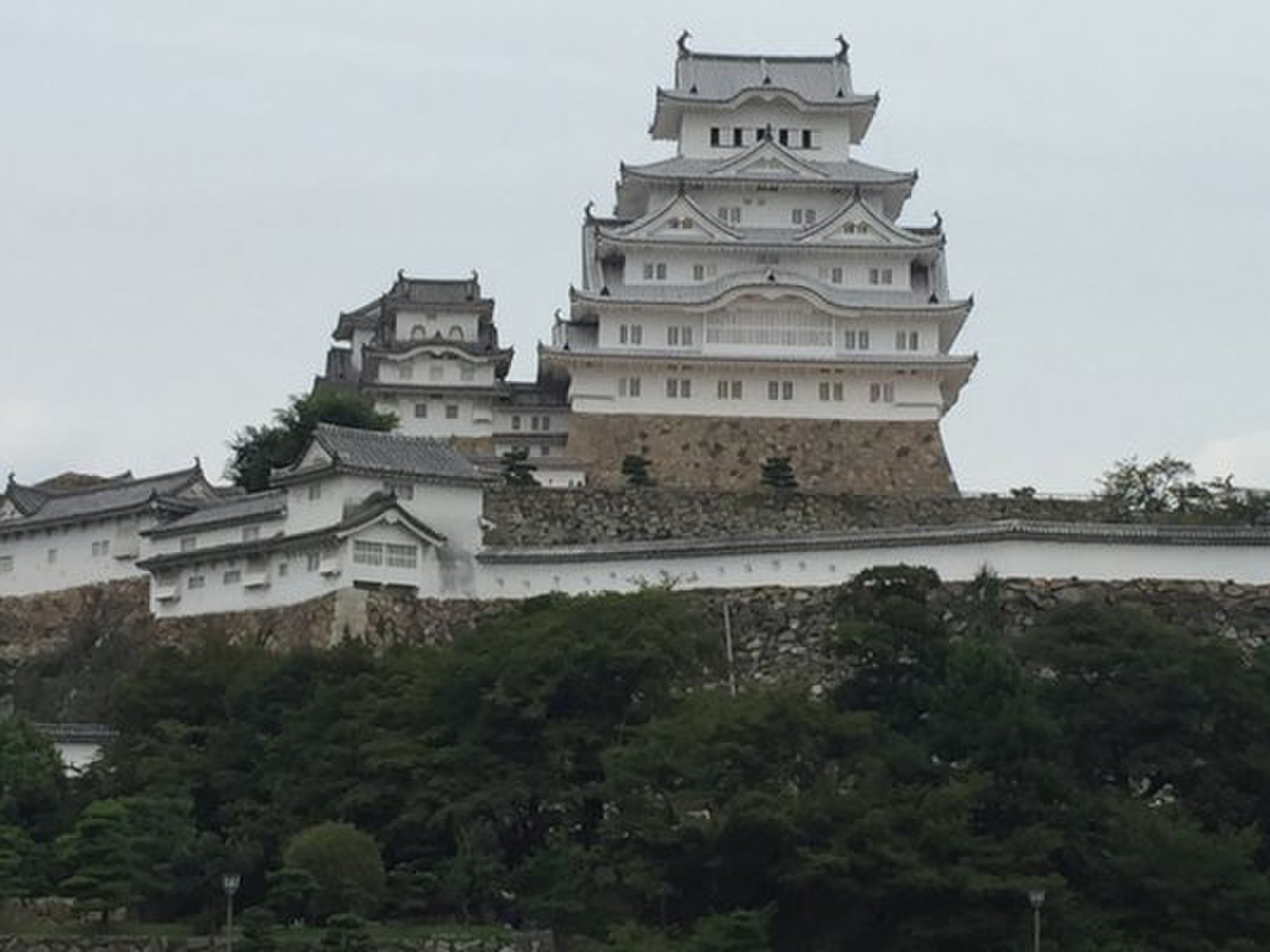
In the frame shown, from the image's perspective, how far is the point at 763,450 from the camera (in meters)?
50.4

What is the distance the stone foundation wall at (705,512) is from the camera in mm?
44500

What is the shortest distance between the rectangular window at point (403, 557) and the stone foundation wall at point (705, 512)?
279 centimetres

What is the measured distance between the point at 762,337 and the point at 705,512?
22.2 feet

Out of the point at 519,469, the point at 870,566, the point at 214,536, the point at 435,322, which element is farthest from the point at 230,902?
the point at 435,322

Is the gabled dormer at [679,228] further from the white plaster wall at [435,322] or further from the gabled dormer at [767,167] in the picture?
the white plaster wall at [435,322]

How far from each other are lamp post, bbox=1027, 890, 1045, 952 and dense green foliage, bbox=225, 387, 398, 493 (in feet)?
68.6

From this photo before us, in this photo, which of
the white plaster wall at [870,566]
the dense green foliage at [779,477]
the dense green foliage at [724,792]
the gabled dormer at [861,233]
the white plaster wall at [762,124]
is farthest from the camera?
the white plaster wall at [762,124]

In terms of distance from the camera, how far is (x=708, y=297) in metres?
51.3

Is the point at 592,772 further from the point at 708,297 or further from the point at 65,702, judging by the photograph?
the point at 708,297

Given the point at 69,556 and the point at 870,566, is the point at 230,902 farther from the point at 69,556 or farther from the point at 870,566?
the point at 69,556

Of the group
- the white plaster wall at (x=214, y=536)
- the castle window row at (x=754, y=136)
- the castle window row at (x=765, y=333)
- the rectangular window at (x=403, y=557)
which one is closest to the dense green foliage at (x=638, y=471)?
the castle window row at (x=765, y=333)

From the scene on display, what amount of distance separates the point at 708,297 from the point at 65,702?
48.3ft

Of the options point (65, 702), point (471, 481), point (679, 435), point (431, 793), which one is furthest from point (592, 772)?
point (679, 435)

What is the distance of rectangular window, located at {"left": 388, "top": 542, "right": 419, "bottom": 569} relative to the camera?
41.3m
